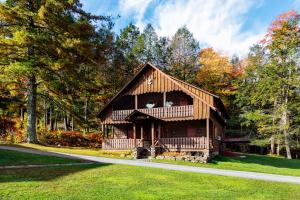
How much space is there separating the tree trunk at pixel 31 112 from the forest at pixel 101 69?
0.29 ft

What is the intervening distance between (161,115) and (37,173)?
1628cm

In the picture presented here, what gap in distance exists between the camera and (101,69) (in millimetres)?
46625

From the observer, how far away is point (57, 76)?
30016mm

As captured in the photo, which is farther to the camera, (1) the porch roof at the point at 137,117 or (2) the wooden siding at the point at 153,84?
(2) the wooden siding at the point at 153,84

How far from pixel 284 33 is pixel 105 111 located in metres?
23.9

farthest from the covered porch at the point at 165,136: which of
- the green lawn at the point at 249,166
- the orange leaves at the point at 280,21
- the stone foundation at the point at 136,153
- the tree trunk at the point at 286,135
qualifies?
the orange leaves at the point at 280,21

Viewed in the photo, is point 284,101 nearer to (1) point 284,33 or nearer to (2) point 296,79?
(2) point 296,79

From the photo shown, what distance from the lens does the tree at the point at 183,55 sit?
2031 inches

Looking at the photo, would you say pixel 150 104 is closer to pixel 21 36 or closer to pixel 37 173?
pixel 21 36

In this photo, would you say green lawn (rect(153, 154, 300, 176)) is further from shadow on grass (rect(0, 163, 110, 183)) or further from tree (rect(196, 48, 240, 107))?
tree (rect(196, 48, 240, 107))

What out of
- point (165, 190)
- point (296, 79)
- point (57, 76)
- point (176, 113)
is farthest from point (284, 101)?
point (165, 190)

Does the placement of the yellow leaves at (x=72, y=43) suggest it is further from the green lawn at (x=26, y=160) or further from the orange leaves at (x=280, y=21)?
the orange leaves at (x=280, y=21)

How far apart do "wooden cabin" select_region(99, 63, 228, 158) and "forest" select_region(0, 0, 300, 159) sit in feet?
9.22

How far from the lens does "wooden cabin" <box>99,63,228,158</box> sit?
92.9ft
